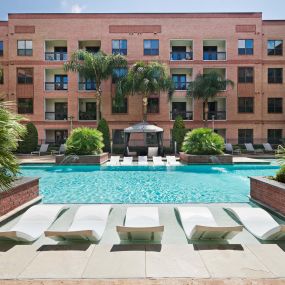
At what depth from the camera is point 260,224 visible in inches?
220

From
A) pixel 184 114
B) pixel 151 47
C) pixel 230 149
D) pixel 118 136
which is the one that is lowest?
pixel 230 149

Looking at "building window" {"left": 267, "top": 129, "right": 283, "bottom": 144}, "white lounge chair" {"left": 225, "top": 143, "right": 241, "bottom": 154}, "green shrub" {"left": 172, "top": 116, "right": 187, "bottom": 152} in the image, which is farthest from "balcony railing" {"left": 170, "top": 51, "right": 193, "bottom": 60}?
"building window" {"left": 267, "top": 129, "right": 283, "bottom": 144}

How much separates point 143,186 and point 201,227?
763 centimetres

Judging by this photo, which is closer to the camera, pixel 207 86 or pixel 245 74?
pixel 207 86

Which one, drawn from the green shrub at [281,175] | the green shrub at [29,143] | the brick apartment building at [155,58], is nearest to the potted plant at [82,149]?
the green shrub at [29,143]

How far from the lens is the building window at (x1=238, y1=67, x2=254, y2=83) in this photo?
32.2 meters

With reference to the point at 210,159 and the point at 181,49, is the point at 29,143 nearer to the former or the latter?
the point at 210,159

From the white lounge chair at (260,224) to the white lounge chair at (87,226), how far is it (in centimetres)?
281

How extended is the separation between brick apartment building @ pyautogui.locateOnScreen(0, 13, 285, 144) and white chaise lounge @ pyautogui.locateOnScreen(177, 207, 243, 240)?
2556cm

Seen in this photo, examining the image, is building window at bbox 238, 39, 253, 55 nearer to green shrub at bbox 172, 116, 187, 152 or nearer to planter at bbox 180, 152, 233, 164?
green shrub at bbox 172, 116, 187, 152

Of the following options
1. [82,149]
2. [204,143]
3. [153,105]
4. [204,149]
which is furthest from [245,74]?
[82,149]

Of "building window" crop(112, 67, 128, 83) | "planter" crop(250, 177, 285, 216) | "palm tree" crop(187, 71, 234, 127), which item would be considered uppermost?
"building window" crop(112, 67, 128, 83)

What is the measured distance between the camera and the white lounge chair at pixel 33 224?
4.74 metres

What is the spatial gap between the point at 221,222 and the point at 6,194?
4838 mm
